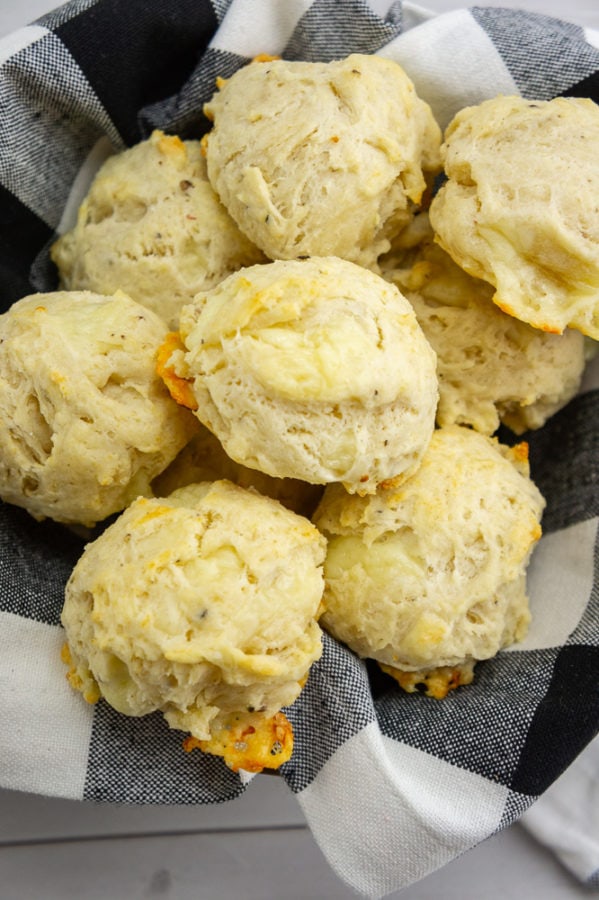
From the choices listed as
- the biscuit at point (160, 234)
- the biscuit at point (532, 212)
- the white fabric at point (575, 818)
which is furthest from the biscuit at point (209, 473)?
the white fabric at point (575, 818)

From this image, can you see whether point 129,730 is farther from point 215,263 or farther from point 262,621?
point 215,263

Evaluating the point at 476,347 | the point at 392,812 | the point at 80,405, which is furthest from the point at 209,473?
the point at 392,812

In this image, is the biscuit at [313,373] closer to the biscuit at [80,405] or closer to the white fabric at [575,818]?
the biscuit at [80,405]

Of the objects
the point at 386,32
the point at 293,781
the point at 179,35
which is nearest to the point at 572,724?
the point at 293,781

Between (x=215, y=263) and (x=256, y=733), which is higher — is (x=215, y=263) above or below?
above

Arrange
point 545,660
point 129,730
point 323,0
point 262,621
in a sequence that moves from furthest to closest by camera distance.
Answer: point 323,0 < point 545,660 < point 129,730 < point 262,621

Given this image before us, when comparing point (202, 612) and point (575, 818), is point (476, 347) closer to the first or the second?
point (202, 612)
